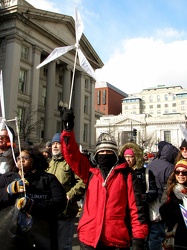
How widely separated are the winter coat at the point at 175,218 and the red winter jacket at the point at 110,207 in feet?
1.82

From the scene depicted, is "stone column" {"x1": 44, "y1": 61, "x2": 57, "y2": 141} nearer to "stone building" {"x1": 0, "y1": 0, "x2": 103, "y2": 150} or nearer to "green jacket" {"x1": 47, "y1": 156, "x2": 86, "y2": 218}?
"stone building" {"x1": 0, "y1": 0, "x2": 103, "y2": 150}

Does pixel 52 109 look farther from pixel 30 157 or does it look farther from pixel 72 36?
pixel 30 157

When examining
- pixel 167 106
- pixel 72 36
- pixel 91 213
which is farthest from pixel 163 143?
pixel 167 106

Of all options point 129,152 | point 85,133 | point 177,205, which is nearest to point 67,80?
point 85,133

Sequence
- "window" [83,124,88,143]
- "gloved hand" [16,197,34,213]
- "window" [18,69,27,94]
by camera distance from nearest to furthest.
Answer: "gloved hand" [16,197,34,213] < "window" [18,69,27,94] < "window" [83,124,88,143]

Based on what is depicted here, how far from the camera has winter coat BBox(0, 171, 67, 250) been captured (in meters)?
2.86

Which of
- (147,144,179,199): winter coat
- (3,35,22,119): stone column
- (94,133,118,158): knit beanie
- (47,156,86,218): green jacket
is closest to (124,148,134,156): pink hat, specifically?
(147,144,179,199): winter coat

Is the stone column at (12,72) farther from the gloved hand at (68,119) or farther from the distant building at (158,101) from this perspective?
the distant building at (158,101)

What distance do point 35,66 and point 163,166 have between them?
2967 cm

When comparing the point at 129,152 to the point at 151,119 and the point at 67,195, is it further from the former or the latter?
the point at 151,119

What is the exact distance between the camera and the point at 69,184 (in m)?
4.62

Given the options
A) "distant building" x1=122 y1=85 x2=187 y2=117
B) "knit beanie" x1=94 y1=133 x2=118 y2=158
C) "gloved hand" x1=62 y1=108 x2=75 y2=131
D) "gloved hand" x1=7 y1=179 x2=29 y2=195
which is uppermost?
"distant building" x1=122 y1=85 x2=187 y2=117

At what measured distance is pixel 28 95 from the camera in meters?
32.1

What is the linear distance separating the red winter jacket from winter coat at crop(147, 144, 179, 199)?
71.0 inches
